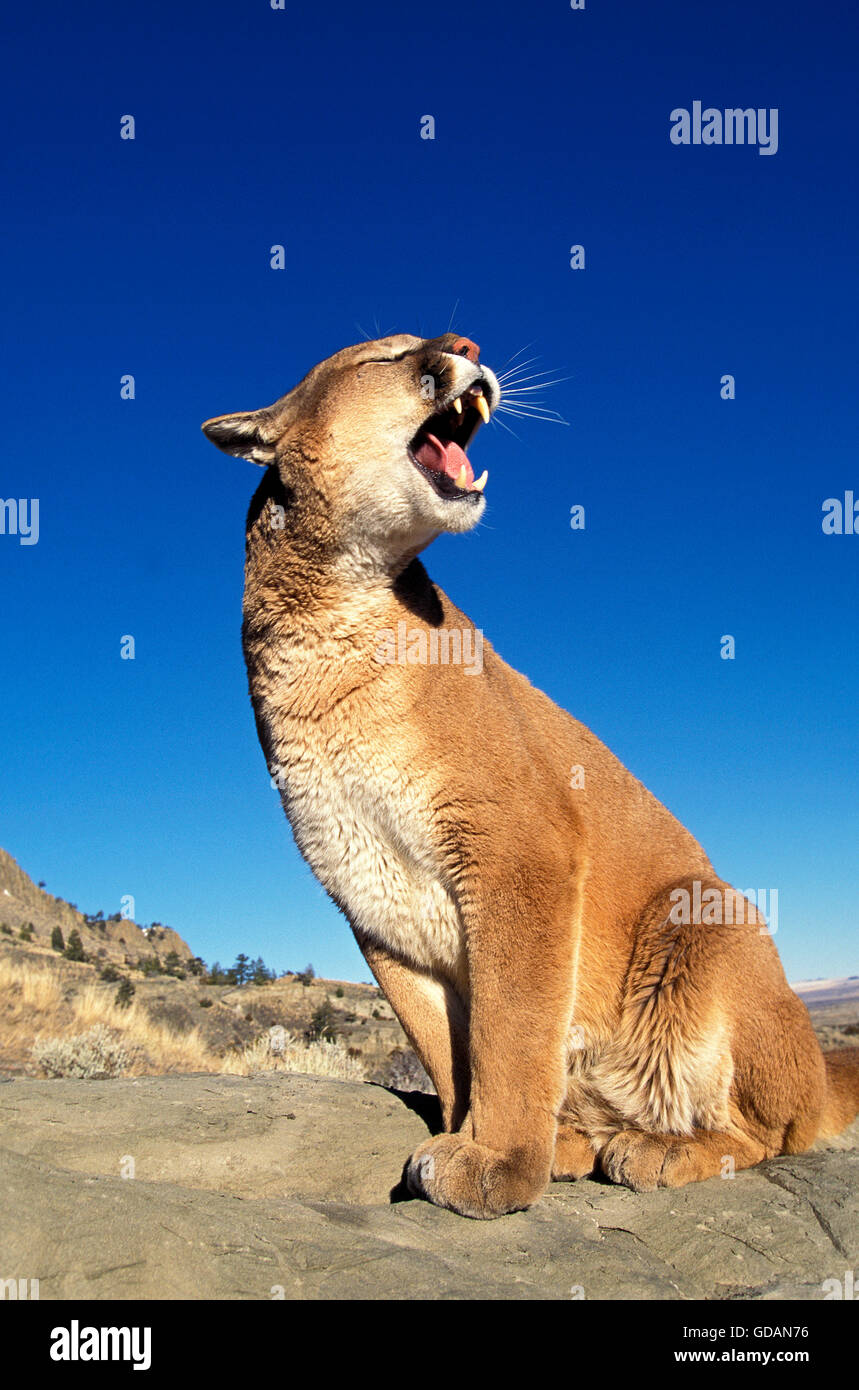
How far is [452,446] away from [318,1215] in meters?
3.61

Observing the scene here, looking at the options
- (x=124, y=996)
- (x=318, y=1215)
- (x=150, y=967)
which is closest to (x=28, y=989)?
(x=124, y=996)

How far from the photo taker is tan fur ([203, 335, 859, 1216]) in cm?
456

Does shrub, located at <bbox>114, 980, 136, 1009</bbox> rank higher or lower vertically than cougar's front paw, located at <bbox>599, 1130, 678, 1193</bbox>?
higher

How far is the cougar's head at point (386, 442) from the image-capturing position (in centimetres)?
498

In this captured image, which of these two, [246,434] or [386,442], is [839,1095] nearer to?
[386,442]

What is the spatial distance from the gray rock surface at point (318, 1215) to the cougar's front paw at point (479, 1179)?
8cm

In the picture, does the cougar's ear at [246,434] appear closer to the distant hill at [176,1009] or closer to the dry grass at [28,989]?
the distant hill at [176,1009]

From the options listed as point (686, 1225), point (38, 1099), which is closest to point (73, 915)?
point (38, 1099)

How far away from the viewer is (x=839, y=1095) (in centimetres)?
540

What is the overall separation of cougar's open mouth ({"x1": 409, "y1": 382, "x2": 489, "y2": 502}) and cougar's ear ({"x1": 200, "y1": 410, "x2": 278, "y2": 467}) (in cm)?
83

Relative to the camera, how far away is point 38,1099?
543 centimetres
